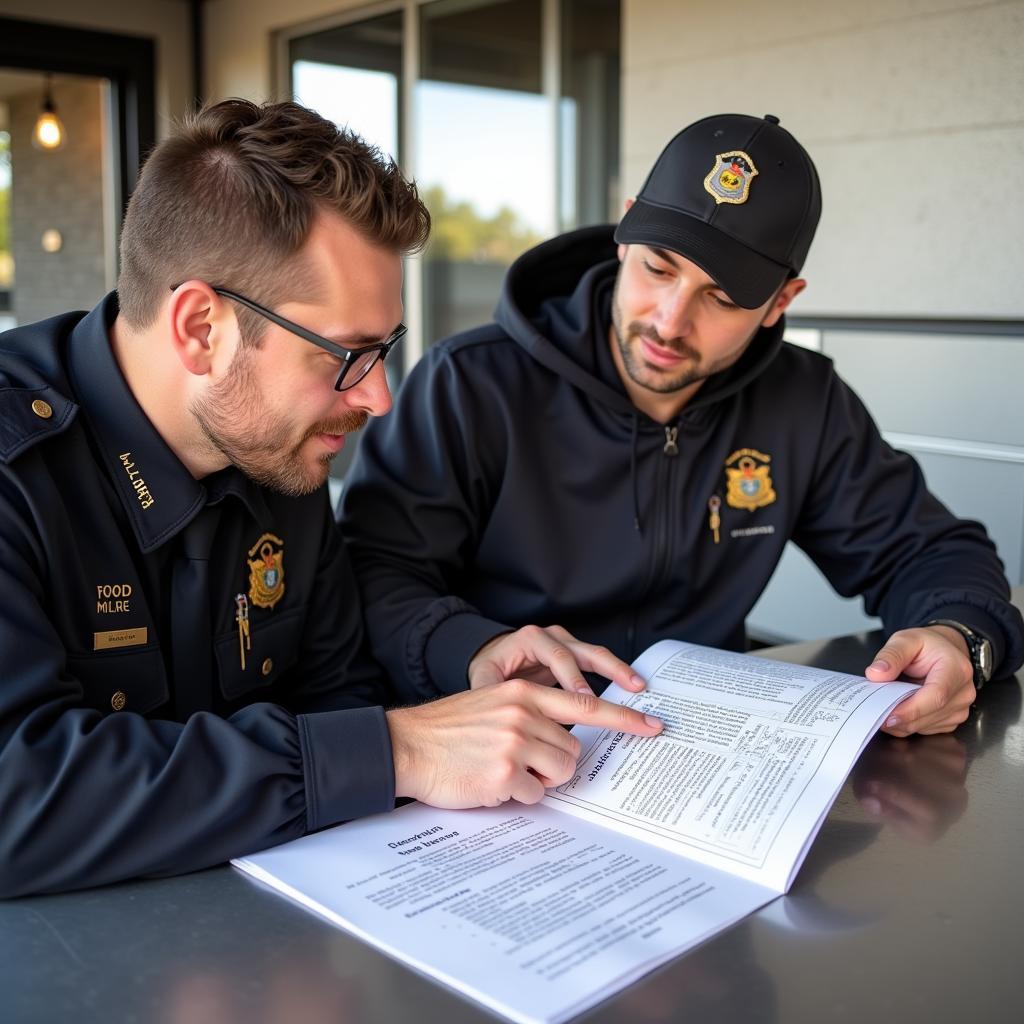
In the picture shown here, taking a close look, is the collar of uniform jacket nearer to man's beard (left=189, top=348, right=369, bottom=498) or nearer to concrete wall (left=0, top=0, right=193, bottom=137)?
man's beard (left=189, top=348, right=369, bottom=498)

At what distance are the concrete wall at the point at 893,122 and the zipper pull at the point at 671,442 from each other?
5.75 ft

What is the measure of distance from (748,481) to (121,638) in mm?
1036

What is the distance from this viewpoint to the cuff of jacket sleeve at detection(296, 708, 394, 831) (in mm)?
1020

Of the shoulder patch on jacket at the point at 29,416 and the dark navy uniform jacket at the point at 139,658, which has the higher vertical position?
the shoulder patch on jacket at the point at 29,416

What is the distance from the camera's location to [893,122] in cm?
338

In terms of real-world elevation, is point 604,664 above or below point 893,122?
below

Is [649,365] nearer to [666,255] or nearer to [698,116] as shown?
[666,255]

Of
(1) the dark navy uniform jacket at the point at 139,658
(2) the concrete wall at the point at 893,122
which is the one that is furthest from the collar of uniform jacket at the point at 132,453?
(2) the concrete wall at the point at 893,122

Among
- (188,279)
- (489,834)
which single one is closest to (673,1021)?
(489,834)

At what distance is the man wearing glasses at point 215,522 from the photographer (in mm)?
994

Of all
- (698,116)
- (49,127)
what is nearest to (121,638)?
(698,116)

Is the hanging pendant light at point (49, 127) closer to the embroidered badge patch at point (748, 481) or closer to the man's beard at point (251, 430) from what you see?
the embroidered badge patch at point (748, 481)

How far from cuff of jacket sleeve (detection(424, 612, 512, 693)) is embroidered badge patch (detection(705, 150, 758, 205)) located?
0.72 meters

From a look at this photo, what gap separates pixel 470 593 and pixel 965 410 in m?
2.05
